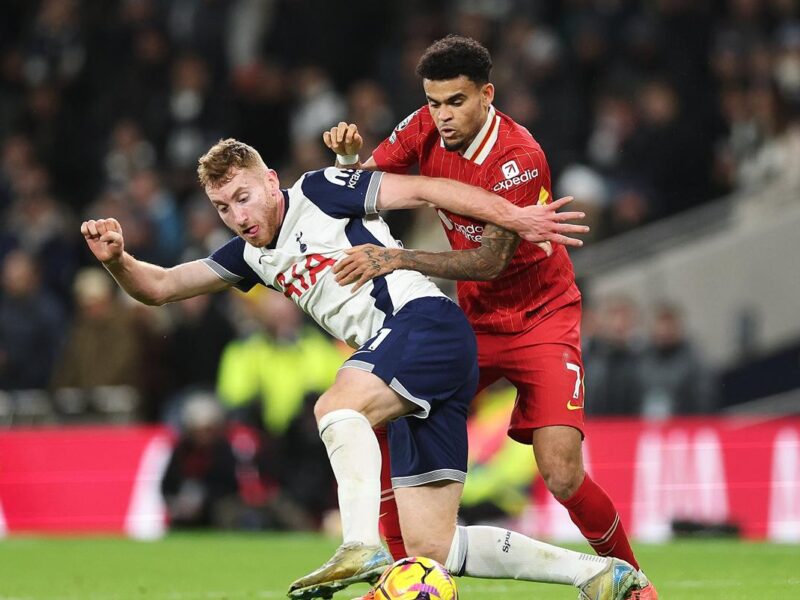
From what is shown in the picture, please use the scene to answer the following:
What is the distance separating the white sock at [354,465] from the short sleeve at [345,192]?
933 millimetres

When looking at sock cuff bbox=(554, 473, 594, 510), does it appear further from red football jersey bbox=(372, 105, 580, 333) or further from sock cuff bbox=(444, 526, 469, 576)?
red football jersey bbox=(372, 105, 580, 333)

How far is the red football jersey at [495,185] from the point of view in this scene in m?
7.03

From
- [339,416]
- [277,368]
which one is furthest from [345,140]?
[277,368]

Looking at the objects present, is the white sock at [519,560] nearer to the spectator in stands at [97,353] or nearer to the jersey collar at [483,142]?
the jersey collar at [483,142]

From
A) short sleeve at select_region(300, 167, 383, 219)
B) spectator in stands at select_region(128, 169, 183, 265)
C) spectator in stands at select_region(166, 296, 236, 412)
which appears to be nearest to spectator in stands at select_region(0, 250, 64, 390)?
spectator in stands at select_region(128, 169, 183, 265)

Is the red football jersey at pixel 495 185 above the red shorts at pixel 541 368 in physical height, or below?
above

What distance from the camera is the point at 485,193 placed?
22.0 feet

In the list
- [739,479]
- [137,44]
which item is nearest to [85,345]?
[137,44]

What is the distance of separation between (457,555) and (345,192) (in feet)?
5.36

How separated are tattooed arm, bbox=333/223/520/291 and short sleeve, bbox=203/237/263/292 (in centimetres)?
64

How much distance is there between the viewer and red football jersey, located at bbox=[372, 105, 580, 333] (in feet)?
23.1

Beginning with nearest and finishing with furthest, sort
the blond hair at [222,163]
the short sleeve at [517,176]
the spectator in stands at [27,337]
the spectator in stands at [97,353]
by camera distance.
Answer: the blond hair at [222,163] < the short sleeve at [517,176] < the spectator in stands at [97,353] < the spectator in stands at [27,337]

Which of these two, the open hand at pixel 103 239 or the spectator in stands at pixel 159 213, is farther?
the spectator in stands at pixel 159 213

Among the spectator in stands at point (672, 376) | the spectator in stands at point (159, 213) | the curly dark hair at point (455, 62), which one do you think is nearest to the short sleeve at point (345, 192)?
the curly dark hair at point (455, 62)
